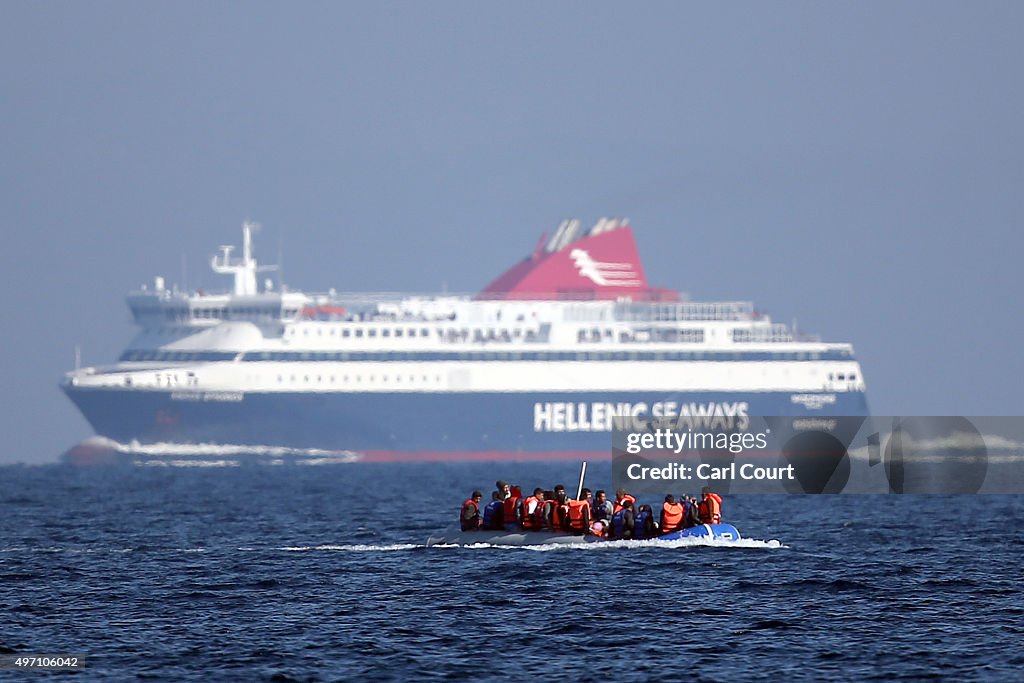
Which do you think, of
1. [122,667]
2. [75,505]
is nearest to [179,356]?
[75,505]

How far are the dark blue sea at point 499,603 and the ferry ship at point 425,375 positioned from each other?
1856 inches

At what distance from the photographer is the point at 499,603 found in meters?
33.3

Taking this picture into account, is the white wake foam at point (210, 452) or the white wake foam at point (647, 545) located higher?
the white wake foam at point (210, 452)

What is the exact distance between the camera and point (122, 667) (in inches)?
1054

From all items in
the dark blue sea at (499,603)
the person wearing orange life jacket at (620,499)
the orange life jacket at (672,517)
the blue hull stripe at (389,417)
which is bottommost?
the dark blue sea at (499,603)

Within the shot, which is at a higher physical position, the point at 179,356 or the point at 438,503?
the point at 179,356

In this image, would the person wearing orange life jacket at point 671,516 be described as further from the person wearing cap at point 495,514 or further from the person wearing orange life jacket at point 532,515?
the person wearing cap at point 495,514

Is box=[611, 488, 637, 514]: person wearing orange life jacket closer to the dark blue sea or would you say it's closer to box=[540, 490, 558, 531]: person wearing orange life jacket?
the dark blue sea

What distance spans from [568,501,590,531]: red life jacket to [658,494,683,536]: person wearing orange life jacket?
1638 mm

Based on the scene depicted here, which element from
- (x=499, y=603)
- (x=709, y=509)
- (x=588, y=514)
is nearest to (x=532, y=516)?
(x=588, y=514)

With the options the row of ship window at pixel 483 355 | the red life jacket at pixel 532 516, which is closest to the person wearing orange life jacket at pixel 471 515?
the red life jacket at pixel 532 516

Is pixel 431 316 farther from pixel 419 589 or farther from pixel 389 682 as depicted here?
pixel 389 682

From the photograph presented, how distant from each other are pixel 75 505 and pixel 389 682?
42.4m

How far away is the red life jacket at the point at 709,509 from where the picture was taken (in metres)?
39.9
